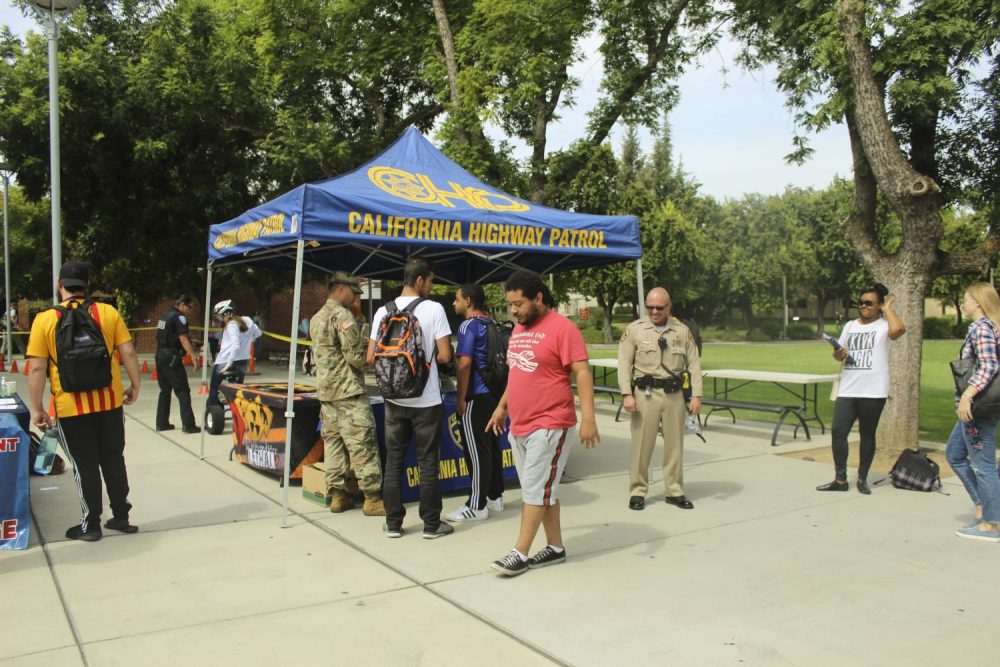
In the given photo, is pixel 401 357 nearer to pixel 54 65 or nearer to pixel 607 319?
pixel 54 65

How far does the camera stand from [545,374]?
460 centimetres

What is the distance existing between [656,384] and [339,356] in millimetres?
2545

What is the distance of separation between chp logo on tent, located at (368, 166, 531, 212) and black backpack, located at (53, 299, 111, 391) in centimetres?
268

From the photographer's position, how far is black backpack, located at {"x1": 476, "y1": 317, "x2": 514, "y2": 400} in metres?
5.98

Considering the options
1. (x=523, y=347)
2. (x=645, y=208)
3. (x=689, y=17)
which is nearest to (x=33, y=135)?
(x=689, y=17)

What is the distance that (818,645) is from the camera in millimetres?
3746

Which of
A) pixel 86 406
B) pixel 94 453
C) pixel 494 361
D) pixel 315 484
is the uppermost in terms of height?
pixel 494 361

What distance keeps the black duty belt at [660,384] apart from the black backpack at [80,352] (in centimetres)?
398

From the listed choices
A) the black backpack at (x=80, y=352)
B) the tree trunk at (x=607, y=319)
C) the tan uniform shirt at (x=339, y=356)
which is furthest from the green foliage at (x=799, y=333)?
the black backpack at (x=80, y=352)

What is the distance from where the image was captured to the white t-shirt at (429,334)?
5.41 meters

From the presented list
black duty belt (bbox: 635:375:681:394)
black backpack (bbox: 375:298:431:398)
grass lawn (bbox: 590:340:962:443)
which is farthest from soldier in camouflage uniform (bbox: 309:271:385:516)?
grass lawn (bbox: 590:340:962:443)

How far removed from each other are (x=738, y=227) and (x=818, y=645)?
184 feet

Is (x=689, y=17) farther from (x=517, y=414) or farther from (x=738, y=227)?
(x=738, y=227)

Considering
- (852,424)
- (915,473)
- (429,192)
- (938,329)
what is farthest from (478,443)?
(938,329)
